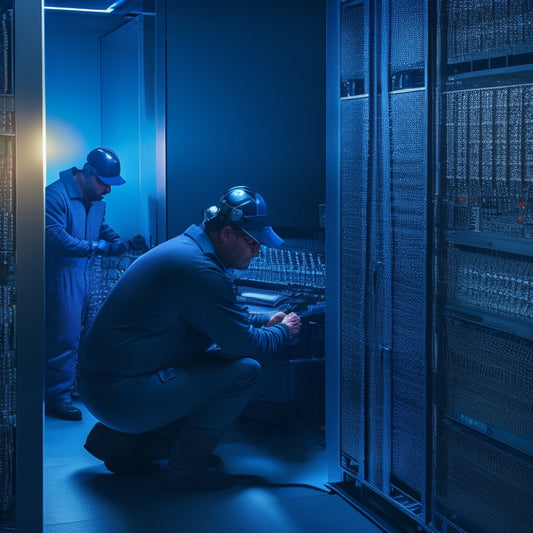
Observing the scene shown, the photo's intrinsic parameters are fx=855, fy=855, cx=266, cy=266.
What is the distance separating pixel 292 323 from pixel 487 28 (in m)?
1.54

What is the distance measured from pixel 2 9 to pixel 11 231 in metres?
0.64

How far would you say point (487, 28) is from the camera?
2320 millimetres

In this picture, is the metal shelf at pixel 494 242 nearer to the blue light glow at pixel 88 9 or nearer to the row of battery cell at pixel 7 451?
the row of battery cell at pixel 7 451

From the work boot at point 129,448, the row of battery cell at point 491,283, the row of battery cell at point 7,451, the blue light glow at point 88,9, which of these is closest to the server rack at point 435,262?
the row of battery cell at point 491,283

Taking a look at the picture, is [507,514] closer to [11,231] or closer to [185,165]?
[11,231]

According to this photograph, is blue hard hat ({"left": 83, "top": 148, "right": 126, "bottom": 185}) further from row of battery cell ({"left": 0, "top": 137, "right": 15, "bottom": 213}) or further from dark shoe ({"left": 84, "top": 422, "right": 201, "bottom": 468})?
row of battery cell ({"left": 0, "top": 137, "right": 15, "bottom": 213})

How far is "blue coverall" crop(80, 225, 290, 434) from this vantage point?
329 centimetres

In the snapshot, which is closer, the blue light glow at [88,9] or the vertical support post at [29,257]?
the vertical support post at [29,257]

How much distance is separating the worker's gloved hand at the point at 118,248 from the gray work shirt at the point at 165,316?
46.6 inches

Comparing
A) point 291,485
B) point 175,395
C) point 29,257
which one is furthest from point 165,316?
point 29,257

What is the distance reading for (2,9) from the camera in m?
2.45

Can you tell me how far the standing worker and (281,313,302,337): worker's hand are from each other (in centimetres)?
130

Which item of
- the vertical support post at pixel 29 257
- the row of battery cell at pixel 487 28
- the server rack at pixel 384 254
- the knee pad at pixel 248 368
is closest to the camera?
the row of battery cell at pixel 487 28

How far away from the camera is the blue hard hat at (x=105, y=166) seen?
446 cm
